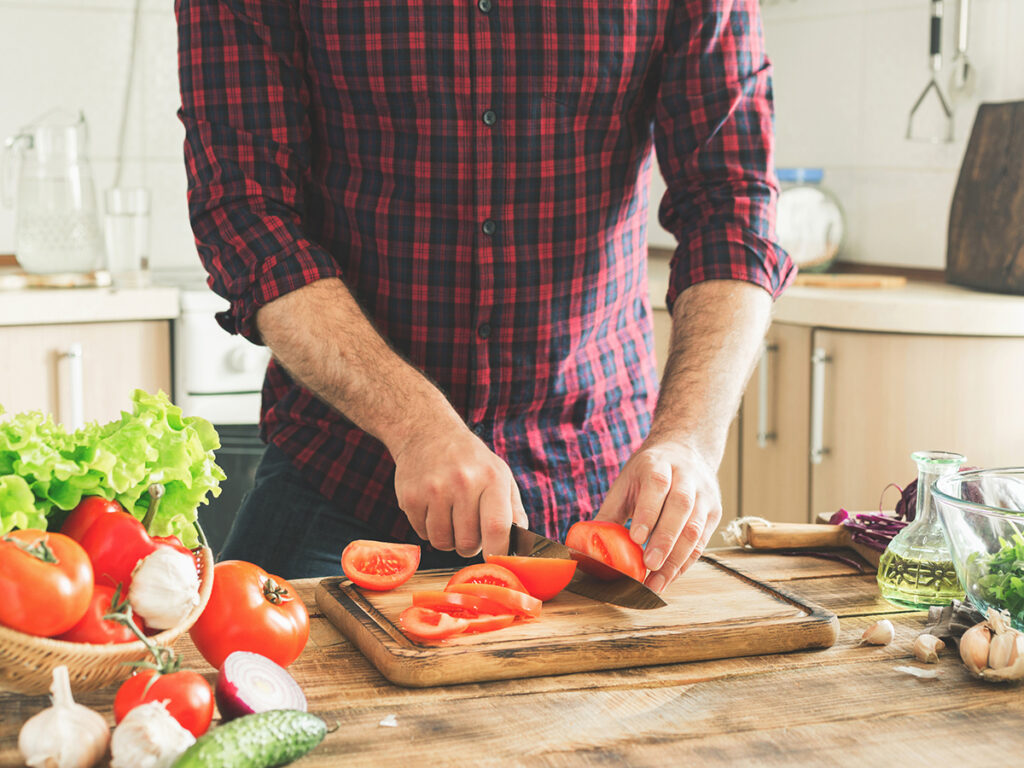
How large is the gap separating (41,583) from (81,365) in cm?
172

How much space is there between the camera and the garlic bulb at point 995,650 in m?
0.92

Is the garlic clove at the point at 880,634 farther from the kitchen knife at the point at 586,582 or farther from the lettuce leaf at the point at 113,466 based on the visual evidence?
the lettuce leaf at the point at 113,466

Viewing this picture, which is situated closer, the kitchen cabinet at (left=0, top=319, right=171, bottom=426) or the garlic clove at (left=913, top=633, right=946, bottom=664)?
the garlic clove at (left=913, top=633, right=946, bottom=664)

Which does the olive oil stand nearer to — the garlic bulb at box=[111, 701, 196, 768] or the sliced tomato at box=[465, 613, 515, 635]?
the sliced tomato at box=[465, 613, 515, 635]

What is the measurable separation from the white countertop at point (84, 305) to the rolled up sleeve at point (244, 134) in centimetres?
108

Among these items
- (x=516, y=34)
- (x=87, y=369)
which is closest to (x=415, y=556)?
(x=516, y=34)

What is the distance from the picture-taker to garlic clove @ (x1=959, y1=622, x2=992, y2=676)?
931mm

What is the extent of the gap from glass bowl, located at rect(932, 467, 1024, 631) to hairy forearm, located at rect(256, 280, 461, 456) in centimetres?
47

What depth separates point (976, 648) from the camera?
93cm


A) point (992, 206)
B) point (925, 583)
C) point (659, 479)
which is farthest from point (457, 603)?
point (992, 206)

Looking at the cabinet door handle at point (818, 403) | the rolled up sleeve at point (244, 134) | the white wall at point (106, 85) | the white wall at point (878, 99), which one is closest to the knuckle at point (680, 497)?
the rolled up sleeve at point (244, 134)

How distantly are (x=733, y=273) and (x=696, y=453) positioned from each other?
277 millimetres

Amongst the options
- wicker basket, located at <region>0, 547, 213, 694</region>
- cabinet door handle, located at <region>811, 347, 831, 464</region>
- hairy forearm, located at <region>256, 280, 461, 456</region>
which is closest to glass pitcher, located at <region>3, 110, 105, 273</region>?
hairy forearm, located at <region>256, 280, 461, 456</region>

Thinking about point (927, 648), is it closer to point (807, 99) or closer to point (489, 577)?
point (489, 577)
